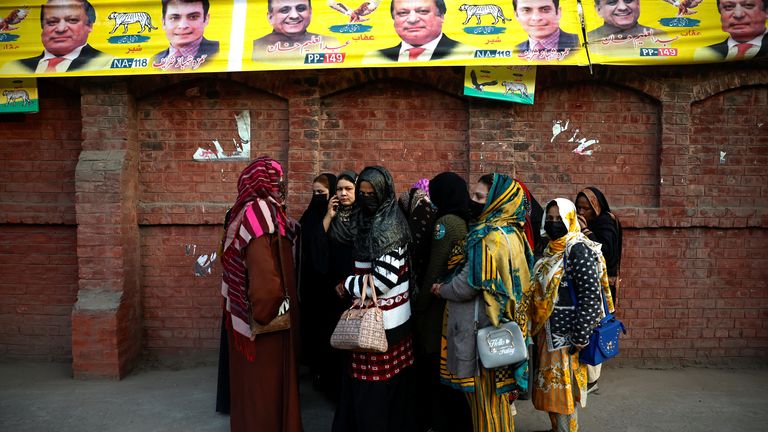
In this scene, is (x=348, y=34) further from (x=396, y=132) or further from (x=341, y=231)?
(x=341, y=231)

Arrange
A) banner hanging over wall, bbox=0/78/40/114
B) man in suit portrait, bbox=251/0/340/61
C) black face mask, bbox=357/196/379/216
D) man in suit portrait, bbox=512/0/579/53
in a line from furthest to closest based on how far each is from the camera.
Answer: banner hanging over wall, bbox=0/78/40/114, man in suit portrait, bbox=251/0/340/61, man in suit portrait, bbox=512/0/579/53, black face mask, bbox=357/196/379/216

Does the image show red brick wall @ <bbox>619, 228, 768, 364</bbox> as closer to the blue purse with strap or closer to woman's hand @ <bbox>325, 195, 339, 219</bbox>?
the blue purse with strap

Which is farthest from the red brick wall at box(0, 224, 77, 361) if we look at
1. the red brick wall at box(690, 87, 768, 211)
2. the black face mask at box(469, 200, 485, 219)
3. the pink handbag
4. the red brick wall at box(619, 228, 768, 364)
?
the red brick wall at box(690, 87, 768, 211)

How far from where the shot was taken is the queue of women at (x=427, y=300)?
361 centimetres

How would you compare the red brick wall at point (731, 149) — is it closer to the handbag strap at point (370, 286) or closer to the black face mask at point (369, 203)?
the black face mask at point (369, 203)

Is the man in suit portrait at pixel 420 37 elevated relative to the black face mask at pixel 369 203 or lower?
elevated

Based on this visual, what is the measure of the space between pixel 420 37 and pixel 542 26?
112 cm

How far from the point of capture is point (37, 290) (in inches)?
232

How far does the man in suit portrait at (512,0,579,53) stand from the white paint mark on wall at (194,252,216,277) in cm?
361

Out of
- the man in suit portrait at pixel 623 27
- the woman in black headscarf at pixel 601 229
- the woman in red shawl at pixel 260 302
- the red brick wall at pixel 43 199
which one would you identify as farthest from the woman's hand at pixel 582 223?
the red brick wall at pixel 43 199

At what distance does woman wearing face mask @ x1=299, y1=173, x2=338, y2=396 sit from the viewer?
438 centimetres

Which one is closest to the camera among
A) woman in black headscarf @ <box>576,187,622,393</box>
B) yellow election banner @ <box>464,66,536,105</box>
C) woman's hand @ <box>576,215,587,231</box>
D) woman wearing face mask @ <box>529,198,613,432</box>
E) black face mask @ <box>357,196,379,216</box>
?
woman wearing face mask @ <box>529,198,613,432</box>

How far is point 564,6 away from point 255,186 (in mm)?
3403

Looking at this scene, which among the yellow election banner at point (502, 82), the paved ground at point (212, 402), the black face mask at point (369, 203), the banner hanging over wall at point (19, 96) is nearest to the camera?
the black face mask at point (369, 203)
